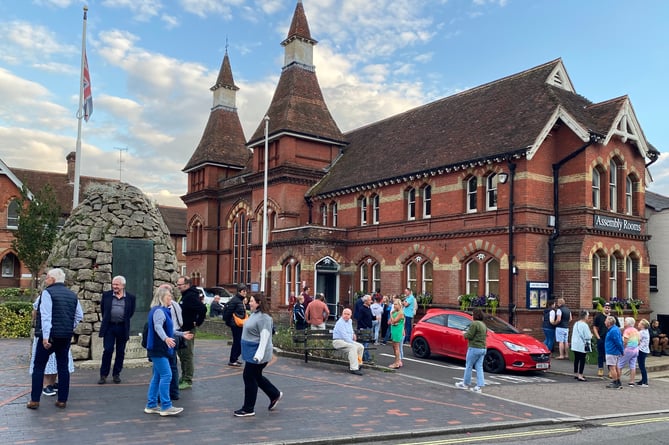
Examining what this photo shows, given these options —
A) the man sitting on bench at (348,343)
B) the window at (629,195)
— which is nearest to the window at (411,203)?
the window at (629,195)

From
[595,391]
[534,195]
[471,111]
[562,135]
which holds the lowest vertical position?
[595,391]

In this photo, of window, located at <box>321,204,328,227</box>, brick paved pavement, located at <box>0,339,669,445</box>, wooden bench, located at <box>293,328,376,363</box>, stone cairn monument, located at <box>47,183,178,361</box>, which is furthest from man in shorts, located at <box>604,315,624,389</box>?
window, located at <box>321,204,328,227</box>

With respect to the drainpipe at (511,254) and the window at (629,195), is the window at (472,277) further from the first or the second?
the window at (629,195)

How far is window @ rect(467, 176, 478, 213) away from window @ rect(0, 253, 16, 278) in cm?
3255

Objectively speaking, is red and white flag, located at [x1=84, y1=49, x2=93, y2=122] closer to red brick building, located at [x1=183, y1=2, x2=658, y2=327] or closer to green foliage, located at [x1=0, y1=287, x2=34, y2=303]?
red brick building, located at [x1=183, y1=2, x2=658, y2=327]

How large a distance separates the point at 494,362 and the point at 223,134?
1247 inches

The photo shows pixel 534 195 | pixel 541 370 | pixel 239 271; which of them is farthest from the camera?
pixel 239 271

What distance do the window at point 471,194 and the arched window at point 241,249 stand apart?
55.4 feet

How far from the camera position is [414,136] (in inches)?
1169

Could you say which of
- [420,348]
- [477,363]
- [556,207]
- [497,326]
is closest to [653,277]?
[556,207]

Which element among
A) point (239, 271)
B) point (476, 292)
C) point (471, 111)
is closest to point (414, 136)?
point (471, 111)

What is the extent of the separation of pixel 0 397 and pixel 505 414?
27.4 feet

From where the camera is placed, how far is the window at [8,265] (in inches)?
1602

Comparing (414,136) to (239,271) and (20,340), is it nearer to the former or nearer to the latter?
(239,271)
